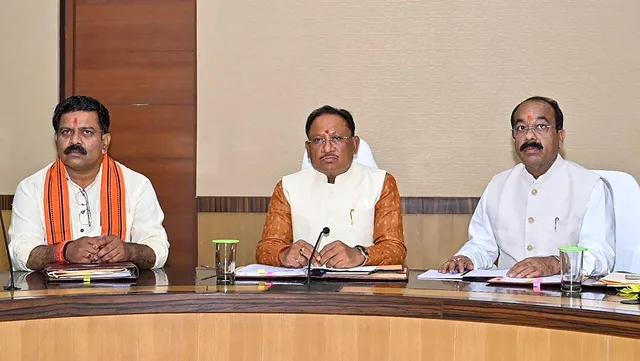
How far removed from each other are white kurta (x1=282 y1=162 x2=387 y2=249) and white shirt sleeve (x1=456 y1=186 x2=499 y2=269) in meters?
0.43

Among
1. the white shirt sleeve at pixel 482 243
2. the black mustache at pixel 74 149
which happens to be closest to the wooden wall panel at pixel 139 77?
the black mustache at pixel 74 149

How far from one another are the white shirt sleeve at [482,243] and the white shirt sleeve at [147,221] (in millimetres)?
1242

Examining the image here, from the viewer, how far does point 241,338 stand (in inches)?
115

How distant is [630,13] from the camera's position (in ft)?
18.3

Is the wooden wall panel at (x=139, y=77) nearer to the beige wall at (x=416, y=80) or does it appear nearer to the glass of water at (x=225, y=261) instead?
the beige wall at (x=416, y=80)

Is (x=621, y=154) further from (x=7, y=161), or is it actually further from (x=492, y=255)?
(x=7, y=161)

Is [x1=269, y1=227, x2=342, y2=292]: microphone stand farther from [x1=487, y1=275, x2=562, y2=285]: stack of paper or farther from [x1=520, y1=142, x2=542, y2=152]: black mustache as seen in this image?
[x1=520, y1=142, x2=542, y2=152]: black mustache

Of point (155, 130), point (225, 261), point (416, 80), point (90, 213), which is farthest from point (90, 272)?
point (416, 80)

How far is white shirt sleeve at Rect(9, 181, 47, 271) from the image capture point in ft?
12.3

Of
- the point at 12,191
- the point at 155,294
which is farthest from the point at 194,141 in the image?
the point at 155,294

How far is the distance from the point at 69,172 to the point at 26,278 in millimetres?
795

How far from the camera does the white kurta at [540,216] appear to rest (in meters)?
3.79

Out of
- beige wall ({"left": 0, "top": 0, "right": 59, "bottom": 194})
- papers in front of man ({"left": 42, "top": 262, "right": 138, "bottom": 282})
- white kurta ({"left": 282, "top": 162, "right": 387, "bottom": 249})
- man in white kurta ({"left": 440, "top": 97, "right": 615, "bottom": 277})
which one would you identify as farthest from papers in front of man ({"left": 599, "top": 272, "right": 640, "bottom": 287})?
beige wall ({"left": 0, "top": 0, "right": 59, "bottom": 194})

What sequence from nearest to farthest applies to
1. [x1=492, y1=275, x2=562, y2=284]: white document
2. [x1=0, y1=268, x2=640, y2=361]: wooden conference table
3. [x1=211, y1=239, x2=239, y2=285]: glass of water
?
1. [x1=0, y1=268, x2=640, y2=361]: wooden conference table
2. [x1=492, y1=275, x2=562, y2=284]: white document
3. [x1=211, y1=239, x2=239, y2=285]: glass of water
